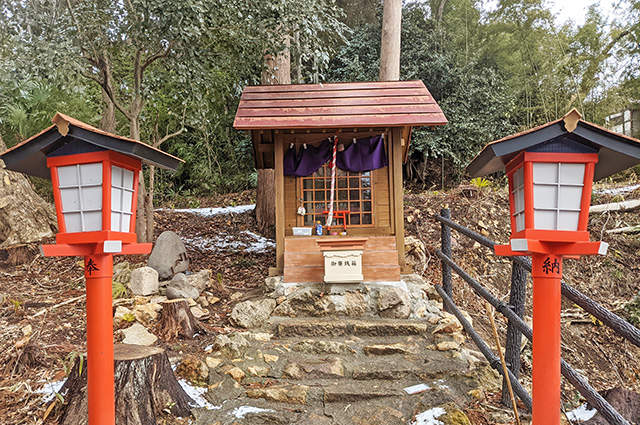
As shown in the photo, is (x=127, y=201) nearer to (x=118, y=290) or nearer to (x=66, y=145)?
(x=66, y=145)

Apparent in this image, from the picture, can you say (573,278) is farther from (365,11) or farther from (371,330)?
(365,11)

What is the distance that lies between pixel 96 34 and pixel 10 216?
3.55 meters

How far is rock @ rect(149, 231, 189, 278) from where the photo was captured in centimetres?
673

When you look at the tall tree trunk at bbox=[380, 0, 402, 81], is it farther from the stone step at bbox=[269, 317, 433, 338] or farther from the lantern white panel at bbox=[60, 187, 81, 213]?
the lantern white panel at bbox=[60, 187, 81, 213]

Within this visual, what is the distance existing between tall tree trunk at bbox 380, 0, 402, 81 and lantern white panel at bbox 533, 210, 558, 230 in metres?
7.32

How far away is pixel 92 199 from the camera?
2676 mm

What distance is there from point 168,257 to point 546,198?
5.75 m

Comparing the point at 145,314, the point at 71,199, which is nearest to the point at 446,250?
the point at 145,314

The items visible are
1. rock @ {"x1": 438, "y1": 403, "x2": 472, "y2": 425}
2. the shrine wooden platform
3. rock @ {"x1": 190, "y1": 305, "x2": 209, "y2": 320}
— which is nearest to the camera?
rock @ {"x1": 438, "y1": 403, "x2": 472, "y2": 425}

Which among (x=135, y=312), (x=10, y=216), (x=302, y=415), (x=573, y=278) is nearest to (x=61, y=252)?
(x=302, y=415)

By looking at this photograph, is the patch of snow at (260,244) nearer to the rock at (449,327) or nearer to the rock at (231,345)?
the rock at (231,345)

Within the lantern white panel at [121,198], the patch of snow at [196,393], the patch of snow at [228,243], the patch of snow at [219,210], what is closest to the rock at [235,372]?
the patch of snow at [196,393]

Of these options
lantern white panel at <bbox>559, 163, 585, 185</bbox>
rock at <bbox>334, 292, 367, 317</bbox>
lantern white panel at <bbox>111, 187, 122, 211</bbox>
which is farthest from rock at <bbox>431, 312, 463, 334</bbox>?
lantern white panel at <bbox>111, 187, 122, 211</bbox>

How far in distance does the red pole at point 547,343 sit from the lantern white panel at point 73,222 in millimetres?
2691
